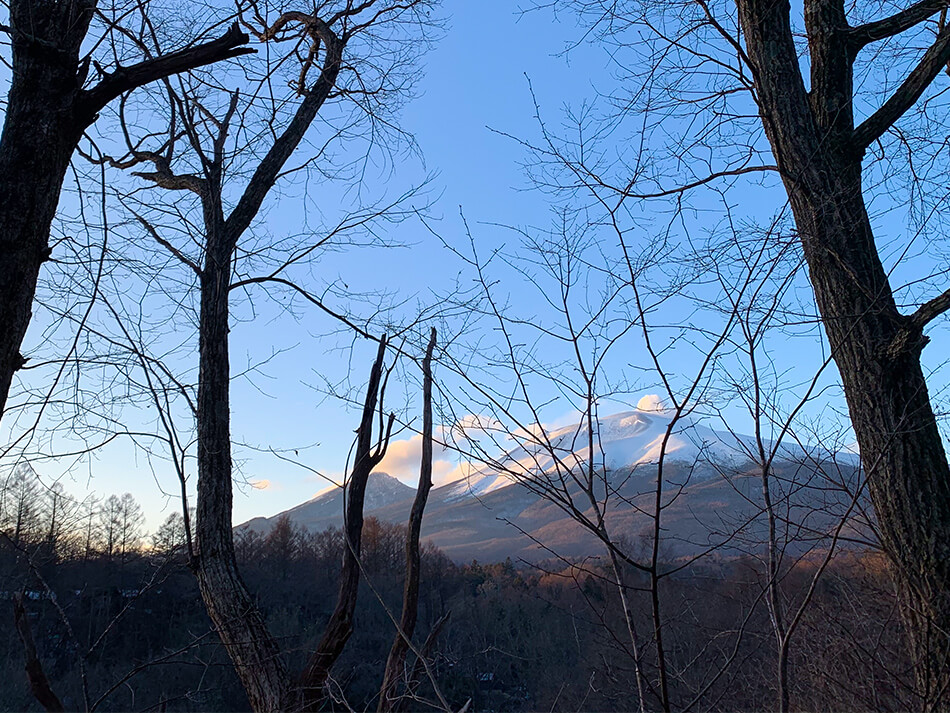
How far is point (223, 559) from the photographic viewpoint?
2.77 m

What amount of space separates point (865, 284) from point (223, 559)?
2661mm

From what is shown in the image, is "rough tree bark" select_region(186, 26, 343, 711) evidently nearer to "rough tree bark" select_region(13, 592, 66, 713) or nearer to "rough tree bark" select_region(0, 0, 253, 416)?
"rough tree bark" select_region(13, 592, 66, 713)

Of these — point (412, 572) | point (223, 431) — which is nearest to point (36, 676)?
point (223, 431)

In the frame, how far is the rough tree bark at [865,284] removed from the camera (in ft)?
7.07

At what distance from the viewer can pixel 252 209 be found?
3420mm

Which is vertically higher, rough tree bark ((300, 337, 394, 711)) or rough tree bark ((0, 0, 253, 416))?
rough tree bark ((0, 0, 253, 416))

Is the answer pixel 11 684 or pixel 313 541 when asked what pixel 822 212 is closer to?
pixel 11 684

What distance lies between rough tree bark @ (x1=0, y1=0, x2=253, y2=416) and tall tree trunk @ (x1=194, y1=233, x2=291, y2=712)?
1.39 metres

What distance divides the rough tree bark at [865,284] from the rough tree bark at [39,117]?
72.6 inches

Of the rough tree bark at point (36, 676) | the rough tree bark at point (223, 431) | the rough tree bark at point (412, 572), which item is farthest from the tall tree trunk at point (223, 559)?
the rough tree bark at point (36, 676)

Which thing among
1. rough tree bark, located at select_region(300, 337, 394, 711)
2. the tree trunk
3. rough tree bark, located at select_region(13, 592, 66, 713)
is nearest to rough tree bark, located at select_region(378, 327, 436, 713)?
rough tree bark, located at select_region(300, 337, 394, 711)

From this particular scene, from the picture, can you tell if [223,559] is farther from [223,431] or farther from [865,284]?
[865,284]

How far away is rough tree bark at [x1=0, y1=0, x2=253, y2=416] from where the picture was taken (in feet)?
4.93

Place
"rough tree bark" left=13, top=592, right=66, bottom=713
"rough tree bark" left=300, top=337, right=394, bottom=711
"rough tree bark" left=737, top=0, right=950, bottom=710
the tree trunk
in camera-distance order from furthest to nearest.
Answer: "rough tree bark" left=300, top=337, right=394, bottom=711 < "rough tree bark" left=737, top=0, right=950, bottom=710 < "rough tree bark" left=13, top=592, right=66, bottom=713 < the tree trunk
